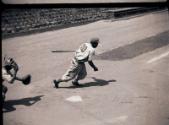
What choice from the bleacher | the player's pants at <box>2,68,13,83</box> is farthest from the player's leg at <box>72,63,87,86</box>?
the bleacher

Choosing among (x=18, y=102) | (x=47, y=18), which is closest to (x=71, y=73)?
(x=18, y=102)

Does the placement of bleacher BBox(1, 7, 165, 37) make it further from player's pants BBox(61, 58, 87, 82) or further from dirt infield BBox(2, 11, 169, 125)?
player's pants BBox(61, 58, 87, 82)

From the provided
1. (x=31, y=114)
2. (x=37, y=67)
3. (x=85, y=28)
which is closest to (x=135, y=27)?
(x=85, y=28)

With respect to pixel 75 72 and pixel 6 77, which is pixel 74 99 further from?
pixel 6 77

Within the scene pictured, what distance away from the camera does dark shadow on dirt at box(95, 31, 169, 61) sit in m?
9.02

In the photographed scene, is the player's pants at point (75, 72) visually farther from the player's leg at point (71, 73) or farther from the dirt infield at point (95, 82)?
the dirt infield at point (95, 82)

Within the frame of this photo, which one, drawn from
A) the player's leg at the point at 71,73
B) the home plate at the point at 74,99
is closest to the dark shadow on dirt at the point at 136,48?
the player's leg at the point at 71,73

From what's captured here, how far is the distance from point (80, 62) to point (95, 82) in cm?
75

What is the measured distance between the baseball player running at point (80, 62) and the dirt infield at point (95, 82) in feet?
0.77

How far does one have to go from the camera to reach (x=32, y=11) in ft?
33.8

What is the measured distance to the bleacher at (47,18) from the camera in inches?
385

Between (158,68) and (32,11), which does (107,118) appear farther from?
(32,11)

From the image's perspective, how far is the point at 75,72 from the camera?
7164 mm

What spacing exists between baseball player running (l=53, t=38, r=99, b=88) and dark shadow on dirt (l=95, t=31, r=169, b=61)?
6.14ft
